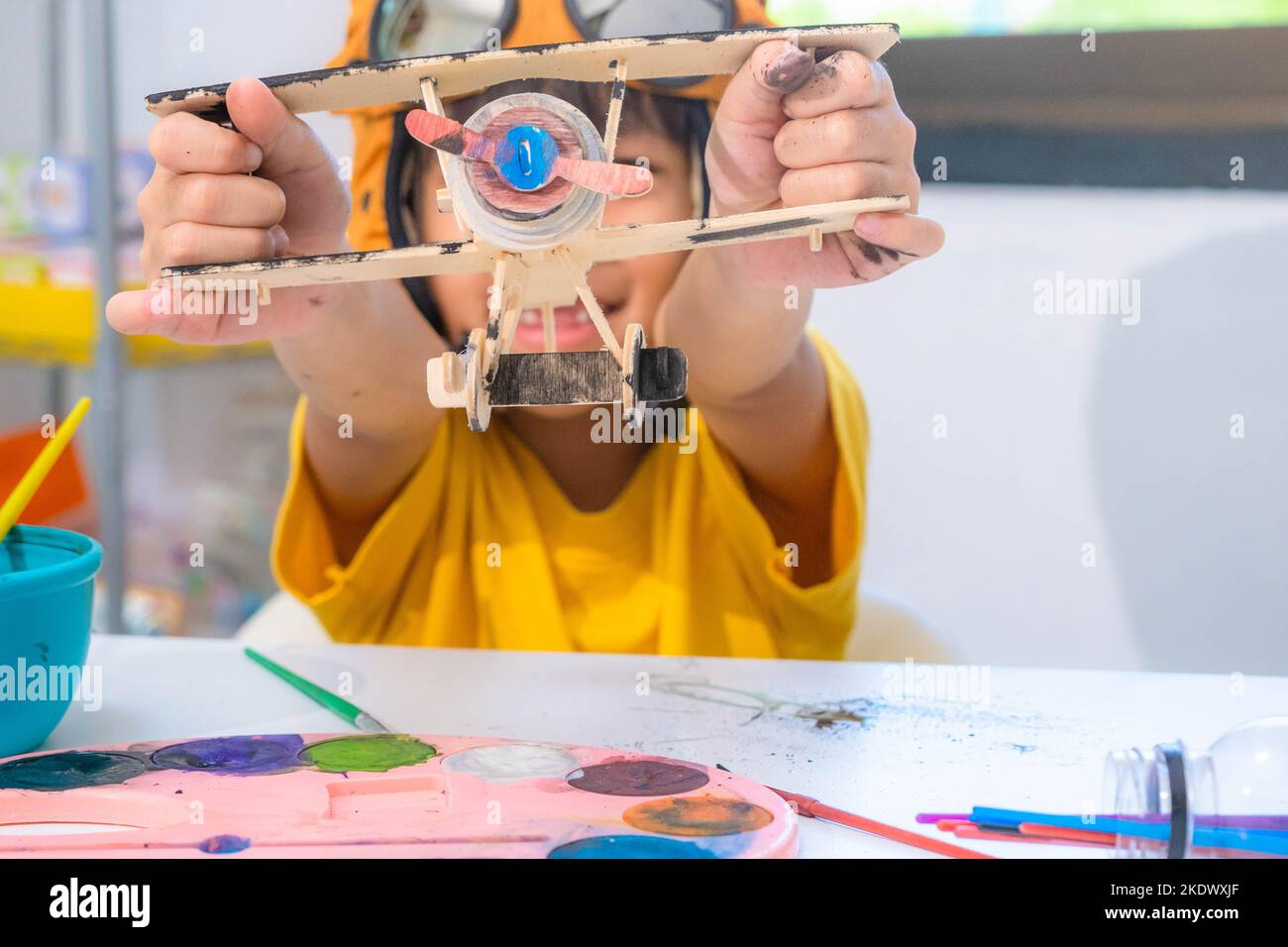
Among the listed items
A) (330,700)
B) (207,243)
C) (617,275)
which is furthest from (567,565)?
(207,243)

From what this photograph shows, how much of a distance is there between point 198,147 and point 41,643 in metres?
0.20

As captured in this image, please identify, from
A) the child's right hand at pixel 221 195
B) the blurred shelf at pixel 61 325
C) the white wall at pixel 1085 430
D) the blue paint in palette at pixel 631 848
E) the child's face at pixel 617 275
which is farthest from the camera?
the blurred shelf at pixel 61 325

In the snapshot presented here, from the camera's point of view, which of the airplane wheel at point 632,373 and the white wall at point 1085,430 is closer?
the airplane wheel at point 632,373

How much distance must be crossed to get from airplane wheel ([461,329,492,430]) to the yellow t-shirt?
15.8 inches

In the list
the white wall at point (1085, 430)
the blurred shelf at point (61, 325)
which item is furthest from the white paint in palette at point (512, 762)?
the blurred shelf at point (61, 325)

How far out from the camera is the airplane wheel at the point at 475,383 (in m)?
0.35

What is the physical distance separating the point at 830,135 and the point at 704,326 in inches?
10.0

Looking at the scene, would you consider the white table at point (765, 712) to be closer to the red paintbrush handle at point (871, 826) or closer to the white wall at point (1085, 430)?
the red paintbrush handle at point (871, 826)

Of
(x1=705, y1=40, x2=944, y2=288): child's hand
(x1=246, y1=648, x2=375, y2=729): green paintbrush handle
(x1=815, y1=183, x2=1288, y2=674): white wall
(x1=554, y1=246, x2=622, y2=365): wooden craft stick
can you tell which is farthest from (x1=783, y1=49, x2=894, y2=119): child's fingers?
(x1=815, y1=183, x2=1288, y2=674): white wall

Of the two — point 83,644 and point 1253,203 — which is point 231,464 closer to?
point 83,644

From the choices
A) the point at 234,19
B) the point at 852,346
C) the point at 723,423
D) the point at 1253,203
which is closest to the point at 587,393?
the point at 723,423

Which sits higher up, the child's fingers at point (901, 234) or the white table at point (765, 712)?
the child's fingers at point (901, 234)

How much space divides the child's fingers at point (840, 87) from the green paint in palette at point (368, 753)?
29cm

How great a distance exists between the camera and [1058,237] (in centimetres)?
95
